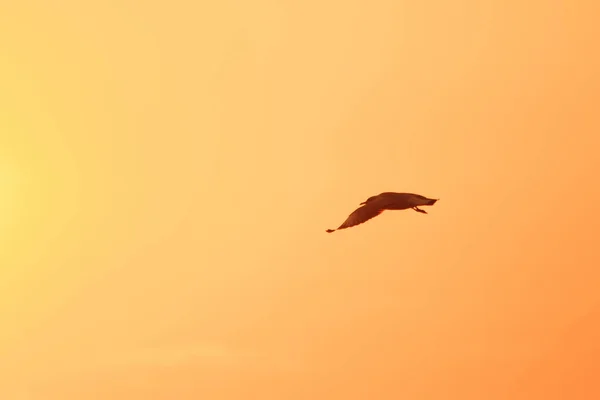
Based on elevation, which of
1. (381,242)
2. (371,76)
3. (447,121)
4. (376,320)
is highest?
(371,76)

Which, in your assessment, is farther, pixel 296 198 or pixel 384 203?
pixel 296 198

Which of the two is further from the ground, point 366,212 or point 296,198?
point 296,198

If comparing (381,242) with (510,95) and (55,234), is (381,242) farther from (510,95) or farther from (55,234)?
(55,234)

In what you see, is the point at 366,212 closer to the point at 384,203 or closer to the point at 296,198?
the point at 384,203

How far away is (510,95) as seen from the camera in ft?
8.46

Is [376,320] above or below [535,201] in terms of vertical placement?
below

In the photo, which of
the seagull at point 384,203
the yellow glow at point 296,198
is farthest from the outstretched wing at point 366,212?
the yellow glow at point 296,198

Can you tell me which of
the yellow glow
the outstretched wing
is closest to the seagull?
the outstretched wing

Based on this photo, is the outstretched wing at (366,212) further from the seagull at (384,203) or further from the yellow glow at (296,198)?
the yellow glow at (296,198)

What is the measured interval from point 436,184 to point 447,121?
0.81ft

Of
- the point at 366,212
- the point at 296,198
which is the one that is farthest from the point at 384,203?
the point at 296,198

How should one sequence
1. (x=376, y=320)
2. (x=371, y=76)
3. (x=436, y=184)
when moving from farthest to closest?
1. (x=376, y=320)
2. (x=436, y=184)
3. (x=371, y=76)

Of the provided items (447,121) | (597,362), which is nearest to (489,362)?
(597,362)

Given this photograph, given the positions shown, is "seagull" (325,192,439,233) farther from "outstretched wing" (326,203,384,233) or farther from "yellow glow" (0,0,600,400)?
"yellow glow" (0,0,600,400)
